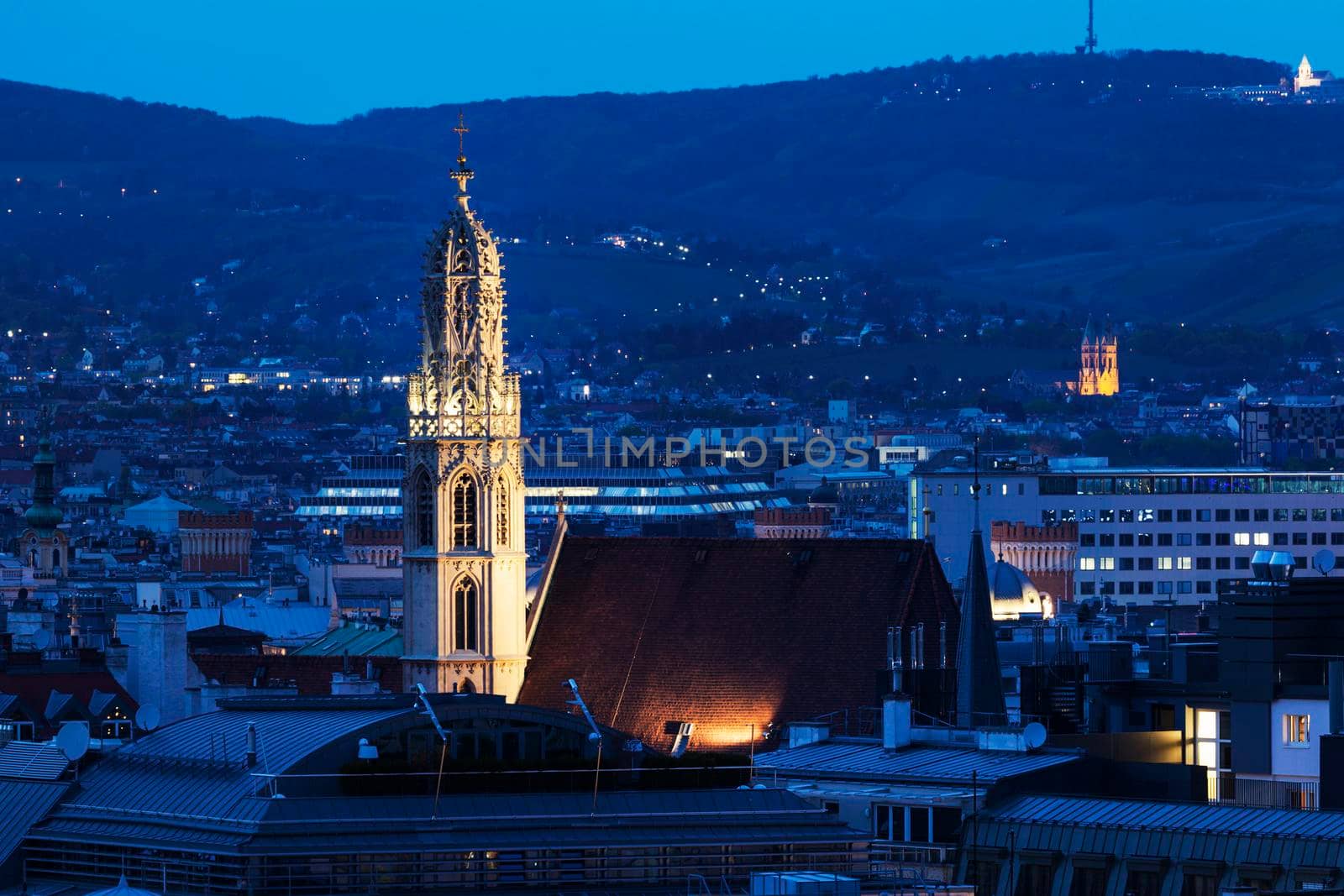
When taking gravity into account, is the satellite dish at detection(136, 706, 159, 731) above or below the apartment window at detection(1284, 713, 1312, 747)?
above

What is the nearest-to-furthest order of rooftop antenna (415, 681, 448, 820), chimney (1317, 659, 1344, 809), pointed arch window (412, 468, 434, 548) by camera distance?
1. rooftop antenna (415, 681, 448, 820)
2. chimney (1317, 659, 1344, 809)
3. pointed arch window (412, 468, 434, 548)

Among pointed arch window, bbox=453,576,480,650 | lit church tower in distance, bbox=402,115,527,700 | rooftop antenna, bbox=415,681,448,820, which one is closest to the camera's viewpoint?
rooftop antenna, bbox=415,681,448,820

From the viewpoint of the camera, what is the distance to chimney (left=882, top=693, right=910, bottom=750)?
4709cm

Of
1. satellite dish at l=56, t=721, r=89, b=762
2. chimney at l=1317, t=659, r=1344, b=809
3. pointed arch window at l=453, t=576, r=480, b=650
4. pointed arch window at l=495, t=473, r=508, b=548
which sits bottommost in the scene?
chimney at l=1317, t=659, r=1344, b=809

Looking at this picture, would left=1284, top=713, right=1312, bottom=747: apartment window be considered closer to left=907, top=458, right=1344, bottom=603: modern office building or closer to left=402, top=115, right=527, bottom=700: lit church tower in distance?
left=402, top=115, right=527, bottom=700: lit church tower in distance

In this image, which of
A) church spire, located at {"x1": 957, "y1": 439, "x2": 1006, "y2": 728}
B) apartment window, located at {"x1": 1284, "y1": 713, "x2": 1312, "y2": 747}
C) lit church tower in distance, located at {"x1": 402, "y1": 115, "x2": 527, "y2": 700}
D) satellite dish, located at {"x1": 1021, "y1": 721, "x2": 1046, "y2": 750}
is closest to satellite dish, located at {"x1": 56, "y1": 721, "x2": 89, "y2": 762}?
satellite dish, located at {"x1": 1021, "y1": 721, "x2": 1046, "y2": 750}

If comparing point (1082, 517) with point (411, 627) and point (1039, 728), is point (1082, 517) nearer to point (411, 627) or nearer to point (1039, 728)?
point (411, 627)

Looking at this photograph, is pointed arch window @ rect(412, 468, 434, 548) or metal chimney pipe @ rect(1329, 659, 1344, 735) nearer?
metal chimney pipe @ rect(1329, 659, 1344, 735)

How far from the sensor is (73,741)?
4353 cm

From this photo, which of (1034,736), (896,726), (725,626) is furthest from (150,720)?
(725,626)

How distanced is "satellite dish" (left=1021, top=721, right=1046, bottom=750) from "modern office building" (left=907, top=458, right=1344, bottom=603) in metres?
103

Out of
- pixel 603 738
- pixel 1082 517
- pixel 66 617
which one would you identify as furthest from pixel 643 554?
pixel 1082 517

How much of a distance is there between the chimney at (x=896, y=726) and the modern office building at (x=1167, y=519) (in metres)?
101

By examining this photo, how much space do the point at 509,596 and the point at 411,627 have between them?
1616 millimetres
